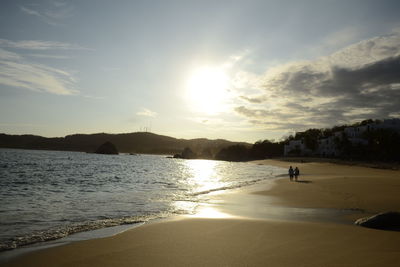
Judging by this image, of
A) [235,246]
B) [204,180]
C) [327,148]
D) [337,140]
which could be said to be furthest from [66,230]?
[327,148]

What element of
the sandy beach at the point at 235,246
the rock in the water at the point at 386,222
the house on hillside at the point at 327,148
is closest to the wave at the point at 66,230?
the sandy beach at the point at 235,246

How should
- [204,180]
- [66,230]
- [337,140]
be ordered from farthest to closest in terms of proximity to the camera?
[337,140] → [204,180] → [66,230]

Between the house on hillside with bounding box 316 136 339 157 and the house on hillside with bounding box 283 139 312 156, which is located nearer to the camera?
the house on hillside with bounding box 316 136 339 157

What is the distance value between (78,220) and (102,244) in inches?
180

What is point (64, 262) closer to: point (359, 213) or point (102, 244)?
point (102, 244)

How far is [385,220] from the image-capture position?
9711 mm

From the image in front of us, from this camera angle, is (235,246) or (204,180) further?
(204,180)

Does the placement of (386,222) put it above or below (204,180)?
above

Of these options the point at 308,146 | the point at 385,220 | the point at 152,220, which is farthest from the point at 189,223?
the point at 308,146

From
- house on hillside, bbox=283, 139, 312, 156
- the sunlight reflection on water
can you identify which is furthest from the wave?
house on hillside, bbox=283, 139, 312, 156

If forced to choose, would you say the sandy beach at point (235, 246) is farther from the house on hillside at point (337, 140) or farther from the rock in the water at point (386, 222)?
the house on hillside at point (337, 140)

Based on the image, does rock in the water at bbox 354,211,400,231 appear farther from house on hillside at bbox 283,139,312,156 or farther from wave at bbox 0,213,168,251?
house on hillside at bbox 283,139,312,156

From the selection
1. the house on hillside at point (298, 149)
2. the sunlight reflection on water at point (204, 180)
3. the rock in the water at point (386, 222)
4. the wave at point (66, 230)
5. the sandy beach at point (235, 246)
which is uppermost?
the house on hillside at point (298, 149)

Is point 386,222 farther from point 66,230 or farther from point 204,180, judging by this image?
point 204,180
